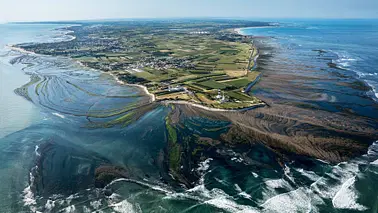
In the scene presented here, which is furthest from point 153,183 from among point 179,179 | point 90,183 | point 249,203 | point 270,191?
point 270,191

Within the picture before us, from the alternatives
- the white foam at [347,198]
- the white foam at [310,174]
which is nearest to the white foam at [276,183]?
the white foam at [310,174]

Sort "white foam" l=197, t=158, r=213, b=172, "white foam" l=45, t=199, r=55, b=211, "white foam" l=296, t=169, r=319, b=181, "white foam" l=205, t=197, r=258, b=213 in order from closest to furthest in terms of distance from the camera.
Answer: "white foam" l=205, t=197, r=258, b=213 → "white foam" l=45, t=199, r=55, b=211 → "white foam" l=296, t=169, r=319, b=181 → "white foam" l=197, t=158, r=213, b=172

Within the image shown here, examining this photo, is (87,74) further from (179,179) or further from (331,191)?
(331,191)

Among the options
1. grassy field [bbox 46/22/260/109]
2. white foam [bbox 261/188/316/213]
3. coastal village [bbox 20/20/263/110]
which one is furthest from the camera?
grassy field [bbox 46/22/260/109]

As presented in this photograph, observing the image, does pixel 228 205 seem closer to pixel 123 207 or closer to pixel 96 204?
pixel 123 207

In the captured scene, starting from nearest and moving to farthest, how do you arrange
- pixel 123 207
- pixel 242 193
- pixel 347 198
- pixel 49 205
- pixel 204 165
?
pixel 123 207 < pixel 49 205 < pixel 347 198 < pixel 242 193 < pixel 204 165

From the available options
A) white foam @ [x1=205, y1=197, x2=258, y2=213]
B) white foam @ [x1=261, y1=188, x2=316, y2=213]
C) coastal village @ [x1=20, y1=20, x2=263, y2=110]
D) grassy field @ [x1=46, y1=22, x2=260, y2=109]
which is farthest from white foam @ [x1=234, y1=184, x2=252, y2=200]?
grassy field @ [x1=46, y1=22, x2=260, y2=109]

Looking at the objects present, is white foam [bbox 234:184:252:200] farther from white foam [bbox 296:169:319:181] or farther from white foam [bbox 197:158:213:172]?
white foam [bbox 296:169:319:181]

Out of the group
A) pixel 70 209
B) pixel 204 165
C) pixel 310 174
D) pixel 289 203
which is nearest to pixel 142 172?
pixel 204 165
